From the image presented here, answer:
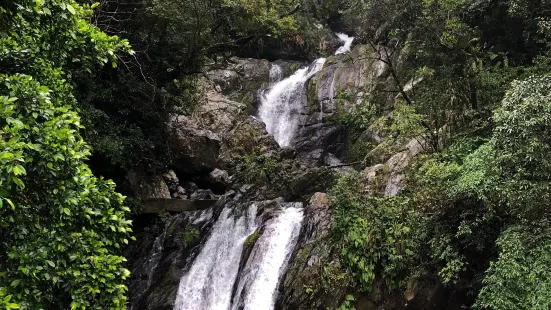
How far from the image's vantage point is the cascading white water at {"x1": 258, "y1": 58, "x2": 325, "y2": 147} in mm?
23203

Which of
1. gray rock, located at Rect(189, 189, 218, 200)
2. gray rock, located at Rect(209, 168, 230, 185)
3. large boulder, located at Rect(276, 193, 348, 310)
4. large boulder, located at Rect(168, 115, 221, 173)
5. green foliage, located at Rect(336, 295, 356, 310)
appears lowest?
green foliage, located at Rect(336, 295, 356, 310)

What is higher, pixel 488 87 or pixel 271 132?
pixel 271 132

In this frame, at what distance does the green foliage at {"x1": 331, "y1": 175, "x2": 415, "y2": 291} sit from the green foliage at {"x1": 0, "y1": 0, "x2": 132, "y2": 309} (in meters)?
6.10

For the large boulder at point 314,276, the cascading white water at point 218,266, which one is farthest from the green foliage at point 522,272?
the cascading white water at point 218,266

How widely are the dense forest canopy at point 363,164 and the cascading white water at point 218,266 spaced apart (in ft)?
10.3

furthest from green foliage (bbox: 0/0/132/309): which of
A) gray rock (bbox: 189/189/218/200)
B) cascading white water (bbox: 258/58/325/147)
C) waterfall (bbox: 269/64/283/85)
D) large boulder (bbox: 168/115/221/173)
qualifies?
waterfall (bbox: 269/64/283/85)

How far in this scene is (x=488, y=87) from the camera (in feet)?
34.6

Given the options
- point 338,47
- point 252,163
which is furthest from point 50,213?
point 338,47

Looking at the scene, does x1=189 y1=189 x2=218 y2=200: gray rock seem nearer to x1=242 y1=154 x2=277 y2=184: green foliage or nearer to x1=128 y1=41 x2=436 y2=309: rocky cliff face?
x1=128 y1=41 x2=436 y2=309: rocky cliff face

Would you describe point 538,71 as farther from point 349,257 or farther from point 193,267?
point 193,267

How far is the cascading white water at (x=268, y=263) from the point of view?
10.4 metres

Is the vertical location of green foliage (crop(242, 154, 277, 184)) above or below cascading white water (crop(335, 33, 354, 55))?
below

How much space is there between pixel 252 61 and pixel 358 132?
11.5 m

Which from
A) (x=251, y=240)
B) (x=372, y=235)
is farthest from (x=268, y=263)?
(x=372, y=235)
